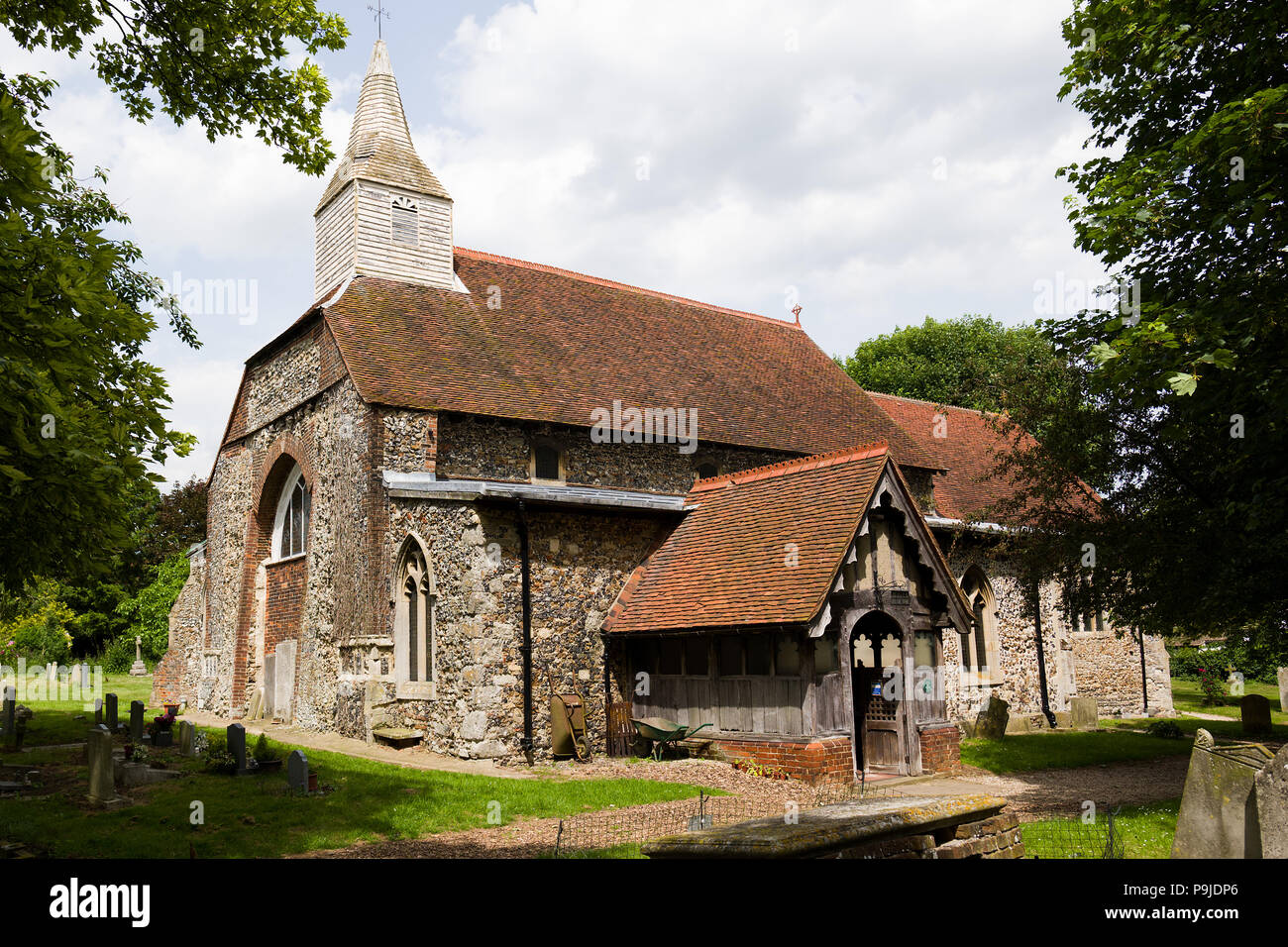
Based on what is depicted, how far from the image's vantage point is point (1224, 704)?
30.2 m

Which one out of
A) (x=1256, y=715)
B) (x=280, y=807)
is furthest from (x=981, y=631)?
(x=280, y=807)

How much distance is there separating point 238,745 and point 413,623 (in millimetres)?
4488

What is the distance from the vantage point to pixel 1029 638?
24734 mm

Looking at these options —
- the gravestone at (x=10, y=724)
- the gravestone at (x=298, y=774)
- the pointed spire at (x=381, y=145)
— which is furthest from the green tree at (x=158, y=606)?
the gravestone at (x=298, y=774)

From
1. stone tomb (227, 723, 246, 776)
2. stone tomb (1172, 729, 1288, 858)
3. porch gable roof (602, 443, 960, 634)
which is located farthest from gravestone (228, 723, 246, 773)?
stone tomb (1172, 729, 1288, 858)

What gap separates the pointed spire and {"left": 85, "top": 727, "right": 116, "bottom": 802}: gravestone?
15.5 meters

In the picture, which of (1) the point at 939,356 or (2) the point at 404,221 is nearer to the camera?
(2) the point at 404,221

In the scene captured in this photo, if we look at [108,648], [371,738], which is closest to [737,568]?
[371,738]

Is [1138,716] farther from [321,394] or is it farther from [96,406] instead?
[96,406]

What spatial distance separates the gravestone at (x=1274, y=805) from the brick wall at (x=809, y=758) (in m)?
7.98

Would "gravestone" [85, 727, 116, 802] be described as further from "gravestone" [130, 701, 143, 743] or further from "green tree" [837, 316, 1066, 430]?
"green tree" [837, 316, 1066, 430]

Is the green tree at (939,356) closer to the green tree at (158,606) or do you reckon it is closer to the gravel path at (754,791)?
the gravel path at (754,791)

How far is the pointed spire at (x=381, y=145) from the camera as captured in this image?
23.2m

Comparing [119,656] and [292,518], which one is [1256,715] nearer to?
[292,518]
